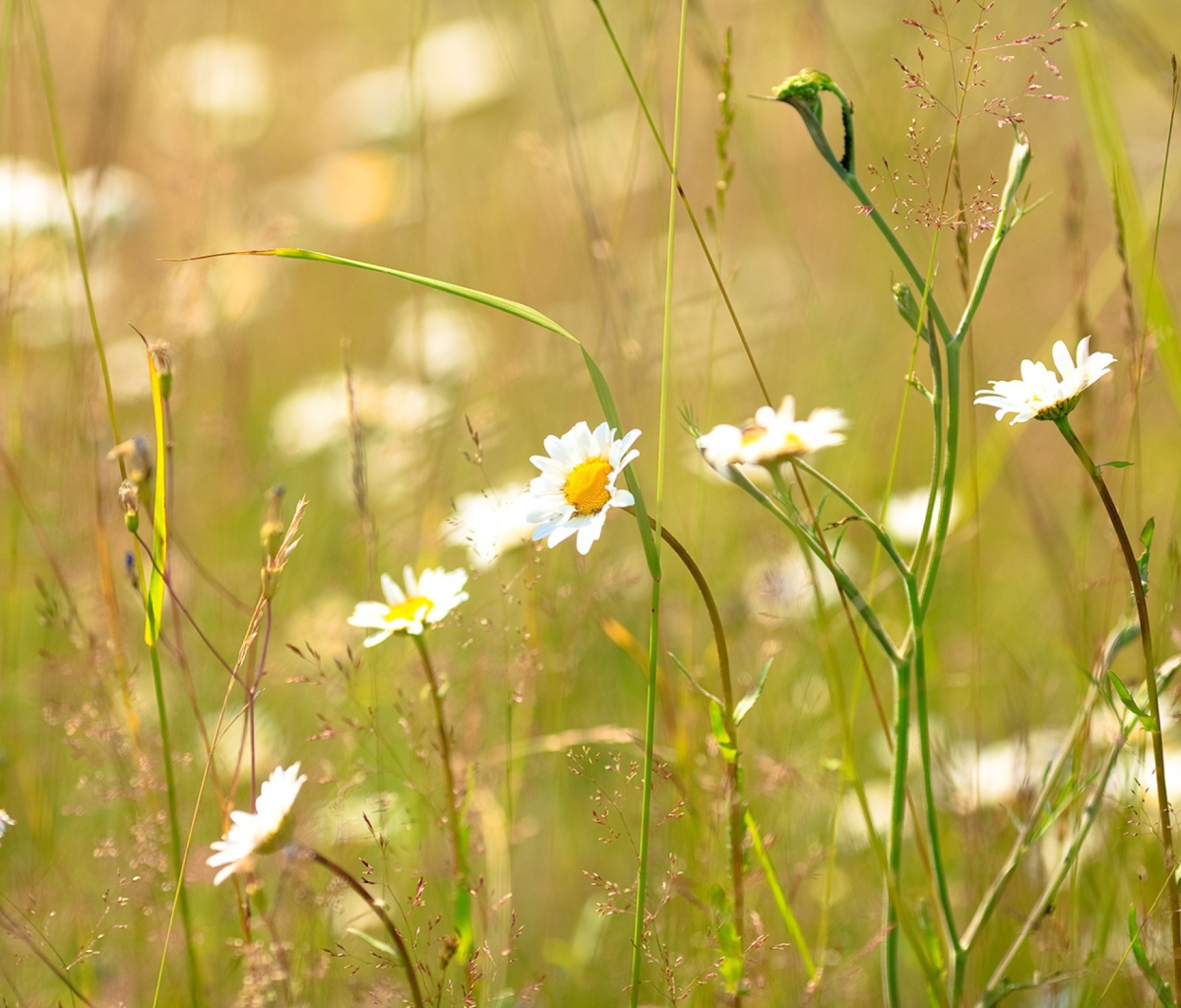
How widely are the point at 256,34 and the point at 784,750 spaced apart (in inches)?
196

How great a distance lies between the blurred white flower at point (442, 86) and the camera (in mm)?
4062

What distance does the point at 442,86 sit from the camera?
4496 mm

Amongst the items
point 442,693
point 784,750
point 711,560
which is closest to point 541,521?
point 442,693

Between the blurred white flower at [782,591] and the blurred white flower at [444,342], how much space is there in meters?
1.11

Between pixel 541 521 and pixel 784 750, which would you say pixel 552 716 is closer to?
pixel 784 750

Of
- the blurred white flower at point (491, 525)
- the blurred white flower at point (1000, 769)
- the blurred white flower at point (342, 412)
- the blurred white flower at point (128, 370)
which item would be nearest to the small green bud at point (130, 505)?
the blurred white flower at point (491, 525)

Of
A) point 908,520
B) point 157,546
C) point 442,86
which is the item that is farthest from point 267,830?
point 442,86

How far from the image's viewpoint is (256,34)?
545 cm

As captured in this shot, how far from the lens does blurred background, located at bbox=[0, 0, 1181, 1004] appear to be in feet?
4.52

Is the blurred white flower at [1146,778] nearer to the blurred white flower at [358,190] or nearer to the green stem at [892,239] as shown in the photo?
the green stem at [892,239]

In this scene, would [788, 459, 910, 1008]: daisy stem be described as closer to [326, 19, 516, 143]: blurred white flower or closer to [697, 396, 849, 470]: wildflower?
[697, 396, 849, 470]: wildflower

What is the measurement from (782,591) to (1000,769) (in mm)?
425

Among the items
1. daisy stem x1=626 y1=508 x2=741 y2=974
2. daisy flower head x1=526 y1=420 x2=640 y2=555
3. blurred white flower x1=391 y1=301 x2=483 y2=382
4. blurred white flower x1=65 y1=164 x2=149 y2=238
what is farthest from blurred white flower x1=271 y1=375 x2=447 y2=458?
daisy stem x1=626 y1=508 x2=741 y2=974

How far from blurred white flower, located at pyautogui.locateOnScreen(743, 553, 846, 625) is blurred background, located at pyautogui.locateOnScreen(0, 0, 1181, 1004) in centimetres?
2
